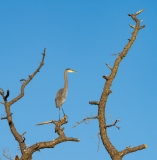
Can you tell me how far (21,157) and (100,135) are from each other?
13.1ft

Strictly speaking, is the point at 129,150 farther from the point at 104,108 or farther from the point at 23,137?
the point at 23,137

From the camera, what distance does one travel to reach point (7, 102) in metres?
15.1

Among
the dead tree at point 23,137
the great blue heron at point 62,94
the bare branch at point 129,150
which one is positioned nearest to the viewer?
the bare branch at point 129,150

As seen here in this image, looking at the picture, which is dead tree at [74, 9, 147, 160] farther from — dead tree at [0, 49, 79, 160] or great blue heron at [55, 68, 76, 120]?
great blue heron at [55, 68, 76, 120]

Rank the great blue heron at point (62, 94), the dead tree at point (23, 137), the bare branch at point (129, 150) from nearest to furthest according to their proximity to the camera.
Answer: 1. the bare branch at point (129, 150)
2. the dead tree at point (23, 137)
3. the great blue heron at point (62, 94)

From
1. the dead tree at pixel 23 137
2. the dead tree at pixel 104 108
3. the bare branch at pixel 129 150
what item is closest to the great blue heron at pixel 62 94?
the dead tree at pixel 23 137

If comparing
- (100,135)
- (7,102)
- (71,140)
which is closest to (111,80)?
(100,135)

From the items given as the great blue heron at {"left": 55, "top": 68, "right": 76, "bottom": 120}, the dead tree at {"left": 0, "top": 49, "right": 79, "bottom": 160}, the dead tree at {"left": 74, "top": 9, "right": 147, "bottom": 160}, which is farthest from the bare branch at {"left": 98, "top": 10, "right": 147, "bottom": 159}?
the great blue heron at {"left": 55, "top": 68, "right": 76, "bottom": 120}

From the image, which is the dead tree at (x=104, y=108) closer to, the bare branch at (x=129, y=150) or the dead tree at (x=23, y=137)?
the bare branch at (x=129, y=150)

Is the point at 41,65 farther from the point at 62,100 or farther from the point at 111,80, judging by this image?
the point at 111,80

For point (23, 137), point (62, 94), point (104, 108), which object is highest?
point (62, 94)

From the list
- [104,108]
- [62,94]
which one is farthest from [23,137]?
[104,108]

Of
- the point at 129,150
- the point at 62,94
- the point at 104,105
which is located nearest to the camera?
the point at 129,150

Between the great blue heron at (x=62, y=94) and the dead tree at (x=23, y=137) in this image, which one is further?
the great blue heron at (x=62, y=94)
